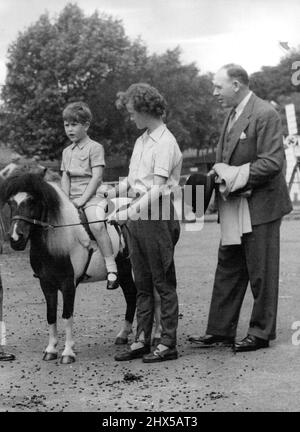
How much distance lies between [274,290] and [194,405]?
75.6 inches

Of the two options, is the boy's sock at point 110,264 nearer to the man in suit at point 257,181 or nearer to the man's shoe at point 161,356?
the man's shoe at point 161,356

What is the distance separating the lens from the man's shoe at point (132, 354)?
6852mm

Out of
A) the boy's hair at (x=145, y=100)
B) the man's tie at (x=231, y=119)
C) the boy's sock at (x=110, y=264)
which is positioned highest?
the boy's hair at (x=145, y=100)

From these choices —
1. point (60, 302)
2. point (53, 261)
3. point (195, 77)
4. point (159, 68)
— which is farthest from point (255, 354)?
point (195, 77)

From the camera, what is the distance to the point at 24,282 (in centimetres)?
1202

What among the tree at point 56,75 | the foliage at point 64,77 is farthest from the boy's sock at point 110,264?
the tree at point 56,75

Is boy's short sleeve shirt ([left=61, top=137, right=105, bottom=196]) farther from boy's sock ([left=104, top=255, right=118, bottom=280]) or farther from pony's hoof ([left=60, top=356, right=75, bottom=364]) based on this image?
pony's hoof ([left=60, top=356, right=75, bottom=364])

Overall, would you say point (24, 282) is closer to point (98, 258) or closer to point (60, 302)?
point (60, 302)

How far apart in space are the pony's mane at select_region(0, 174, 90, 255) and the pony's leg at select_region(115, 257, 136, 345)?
2.29 feet

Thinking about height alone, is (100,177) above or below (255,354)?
above

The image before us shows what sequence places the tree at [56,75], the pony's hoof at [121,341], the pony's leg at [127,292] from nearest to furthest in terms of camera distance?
the pony's hoof at [121,341] < the pony's leg at [127,292] < the tree at [56,75]

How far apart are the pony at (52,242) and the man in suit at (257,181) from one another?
1278 mm
